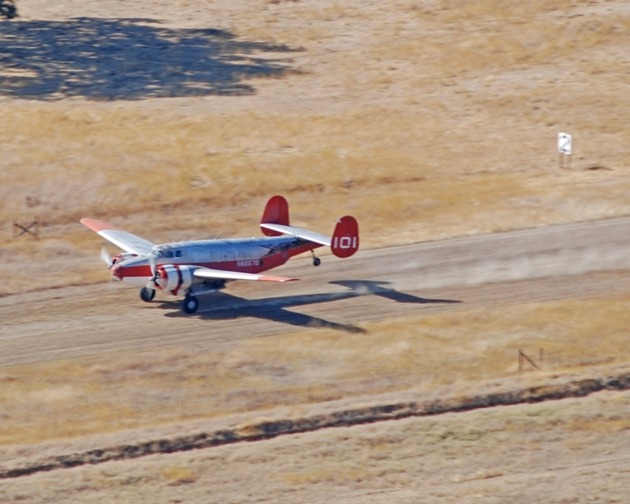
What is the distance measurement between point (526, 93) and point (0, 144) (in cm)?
3161

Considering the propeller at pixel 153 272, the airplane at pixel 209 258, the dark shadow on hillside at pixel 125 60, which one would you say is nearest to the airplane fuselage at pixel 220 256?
the airplane at pixel 209 258

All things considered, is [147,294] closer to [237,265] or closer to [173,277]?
[173,277]

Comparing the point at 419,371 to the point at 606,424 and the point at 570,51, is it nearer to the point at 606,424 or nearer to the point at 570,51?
the point at 606,424

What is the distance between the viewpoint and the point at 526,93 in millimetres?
80812

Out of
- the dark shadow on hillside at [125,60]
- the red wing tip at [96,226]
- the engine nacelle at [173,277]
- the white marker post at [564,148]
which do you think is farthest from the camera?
the dark shadow on hillside at [125,60]

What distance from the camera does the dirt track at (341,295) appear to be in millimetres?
48938

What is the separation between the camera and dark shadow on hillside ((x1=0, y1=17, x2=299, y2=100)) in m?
82.0

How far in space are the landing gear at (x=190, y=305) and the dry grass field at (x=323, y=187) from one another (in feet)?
13.4

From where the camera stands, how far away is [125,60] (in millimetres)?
87188

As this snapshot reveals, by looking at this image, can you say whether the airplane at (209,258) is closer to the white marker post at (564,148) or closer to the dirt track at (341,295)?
the dirt track at (341,295)

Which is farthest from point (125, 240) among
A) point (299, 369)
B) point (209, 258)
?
point (299, 369)

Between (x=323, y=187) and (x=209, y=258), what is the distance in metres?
18.0

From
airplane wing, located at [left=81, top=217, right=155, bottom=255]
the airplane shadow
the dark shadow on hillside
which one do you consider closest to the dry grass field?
the dark shadow on hillside

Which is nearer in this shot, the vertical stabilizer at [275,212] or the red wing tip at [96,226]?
the vertical stabilizer at [275,212]
